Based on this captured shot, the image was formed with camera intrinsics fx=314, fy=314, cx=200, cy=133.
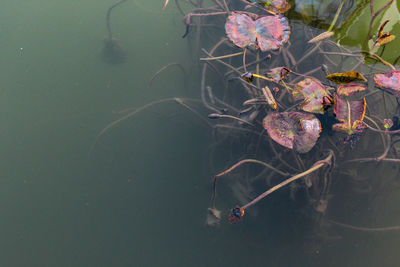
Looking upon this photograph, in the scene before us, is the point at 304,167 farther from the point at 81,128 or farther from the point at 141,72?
the point at 81,128

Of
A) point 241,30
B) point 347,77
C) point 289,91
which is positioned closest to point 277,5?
point 241,30

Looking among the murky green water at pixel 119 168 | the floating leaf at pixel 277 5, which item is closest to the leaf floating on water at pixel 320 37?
the murky green water at pixel 119 168

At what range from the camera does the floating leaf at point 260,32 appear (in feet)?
4.80

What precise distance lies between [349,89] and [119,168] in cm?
133

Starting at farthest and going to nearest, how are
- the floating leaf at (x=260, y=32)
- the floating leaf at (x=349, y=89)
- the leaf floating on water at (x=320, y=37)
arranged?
1. the leaf floating on water at (x=320, y=37)
2. the floating leaf at (x=260, y=32)
3. the floating leaf at (x=349, y=89)

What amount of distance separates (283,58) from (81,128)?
51.5 inches

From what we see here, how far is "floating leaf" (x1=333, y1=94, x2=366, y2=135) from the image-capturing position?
4.11 feet

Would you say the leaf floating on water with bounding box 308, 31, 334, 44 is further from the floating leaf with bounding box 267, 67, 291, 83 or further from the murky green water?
the floating leaf with bounding box 267, 67, 291, 83

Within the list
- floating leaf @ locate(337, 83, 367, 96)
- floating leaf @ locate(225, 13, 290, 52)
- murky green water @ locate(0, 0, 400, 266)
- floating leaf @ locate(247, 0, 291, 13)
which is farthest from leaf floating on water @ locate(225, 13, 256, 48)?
murky green water @ locate(0, 0, 400, 266)

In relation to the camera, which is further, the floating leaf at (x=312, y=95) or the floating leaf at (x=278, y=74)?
the floating leaf at (x=278, y=74)

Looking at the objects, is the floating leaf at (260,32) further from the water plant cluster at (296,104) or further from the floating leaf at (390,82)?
the floating leaf at (390,82)

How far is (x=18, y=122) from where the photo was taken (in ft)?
6.70

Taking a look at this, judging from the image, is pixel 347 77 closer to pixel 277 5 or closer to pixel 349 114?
pixel 349 114

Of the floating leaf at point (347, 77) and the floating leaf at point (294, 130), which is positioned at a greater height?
the floating leaf at point (347, 77)
